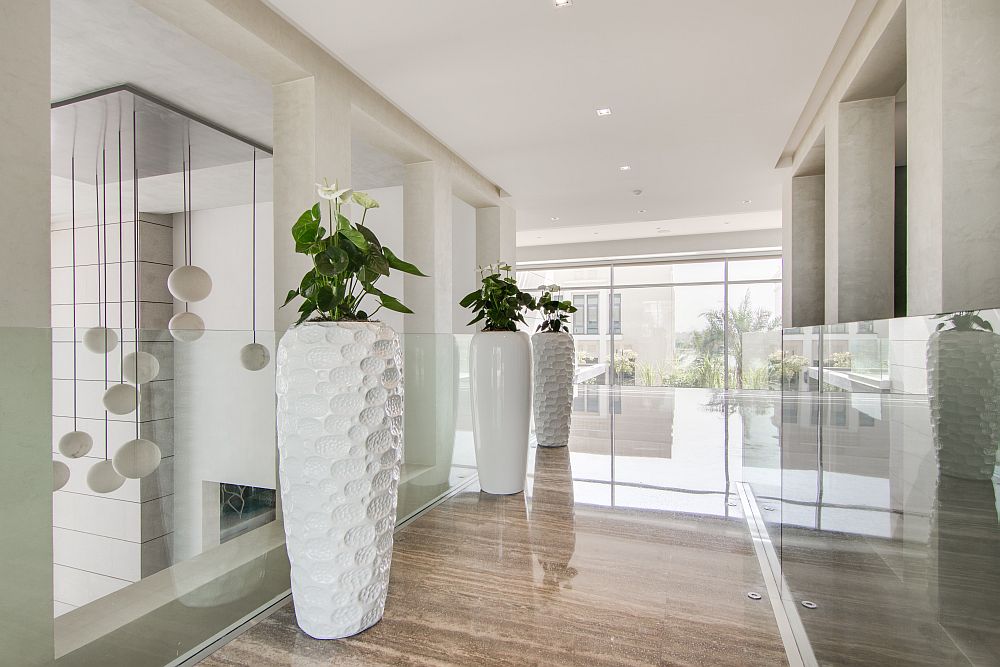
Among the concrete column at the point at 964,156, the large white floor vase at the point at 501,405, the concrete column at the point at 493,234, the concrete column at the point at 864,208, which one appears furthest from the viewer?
the concrete column at the point at 493,234

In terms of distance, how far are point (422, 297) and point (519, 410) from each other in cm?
186

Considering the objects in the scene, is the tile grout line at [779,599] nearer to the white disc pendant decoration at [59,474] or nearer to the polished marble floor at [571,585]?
the polished marble floor at [571,585]

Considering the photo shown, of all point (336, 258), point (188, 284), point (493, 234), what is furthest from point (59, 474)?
point (493, 234)

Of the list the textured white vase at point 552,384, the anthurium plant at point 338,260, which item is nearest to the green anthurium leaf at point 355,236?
the anthurium plant at point 338,260

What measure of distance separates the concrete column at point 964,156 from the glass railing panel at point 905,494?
894 mm

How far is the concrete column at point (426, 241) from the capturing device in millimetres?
4863

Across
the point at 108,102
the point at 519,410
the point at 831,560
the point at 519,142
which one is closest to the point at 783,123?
the point at 519,142

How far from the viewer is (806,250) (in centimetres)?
566

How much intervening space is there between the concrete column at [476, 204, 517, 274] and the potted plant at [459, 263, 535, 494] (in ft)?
10.5

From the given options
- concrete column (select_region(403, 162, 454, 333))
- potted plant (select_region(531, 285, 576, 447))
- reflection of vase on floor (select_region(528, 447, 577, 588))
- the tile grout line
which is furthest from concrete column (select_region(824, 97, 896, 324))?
concrete column (select_region(403, 162, 454, 333))

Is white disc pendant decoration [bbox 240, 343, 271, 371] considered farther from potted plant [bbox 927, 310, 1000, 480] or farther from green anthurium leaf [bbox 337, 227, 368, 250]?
potted plant [bbox 927, 310, 1000, 480]

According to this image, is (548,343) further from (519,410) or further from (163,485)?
(163,485)

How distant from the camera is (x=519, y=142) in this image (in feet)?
15.7

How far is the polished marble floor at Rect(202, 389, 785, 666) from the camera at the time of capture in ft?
5.83
